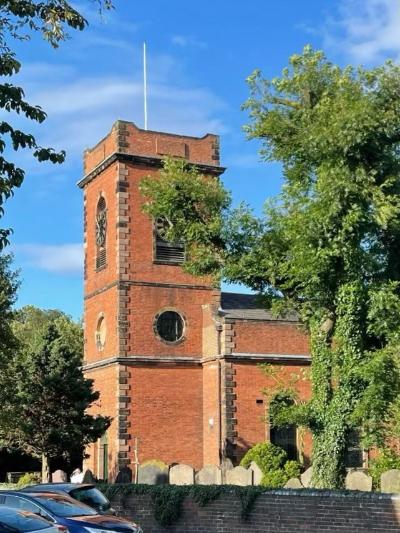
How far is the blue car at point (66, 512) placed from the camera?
15383mm

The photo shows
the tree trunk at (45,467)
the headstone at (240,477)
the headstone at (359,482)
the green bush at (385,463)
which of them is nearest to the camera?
the headstone at (359,482)

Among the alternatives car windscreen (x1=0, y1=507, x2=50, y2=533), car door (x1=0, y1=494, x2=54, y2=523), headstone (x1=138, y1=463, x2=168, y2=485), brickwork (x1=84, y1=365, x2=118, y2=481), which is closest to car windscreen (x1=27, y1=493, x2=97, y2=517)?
car door (x1=0, y1=494, x2=54, y2=523)

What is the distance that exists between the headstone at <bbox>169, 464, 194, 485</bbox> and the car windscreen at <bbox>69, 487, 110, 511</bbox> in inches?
195

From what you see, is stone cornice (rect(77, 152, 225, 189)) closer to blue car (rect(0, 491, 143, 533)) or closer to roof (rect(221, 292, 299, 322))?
roof (rect(221, 292, 299, 322))

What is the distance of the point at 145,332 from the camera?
38688 millimetres

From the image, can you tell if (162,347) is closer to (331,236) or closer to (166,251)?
(166,251)

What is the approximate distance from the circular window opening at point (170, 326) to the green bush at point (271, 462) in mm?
6673

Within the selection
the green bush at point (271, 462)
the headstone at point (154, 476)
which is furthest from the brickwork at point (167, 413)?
the headstone at point (154, 476)

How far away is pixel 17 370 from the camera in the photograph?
33.4m

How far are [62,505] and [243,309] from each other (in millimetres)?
26483

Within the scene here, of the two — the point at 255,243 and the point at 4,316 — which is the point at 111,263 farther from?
the point at 255,243

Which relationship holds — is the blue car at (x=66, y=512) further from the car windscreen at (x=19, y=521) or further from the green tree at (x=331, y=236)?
the green tree at (x=331, y=236)

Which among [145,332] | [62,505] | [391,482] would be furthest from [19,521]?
[145,332]

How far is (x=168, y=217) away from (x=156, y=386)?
51.9ft
